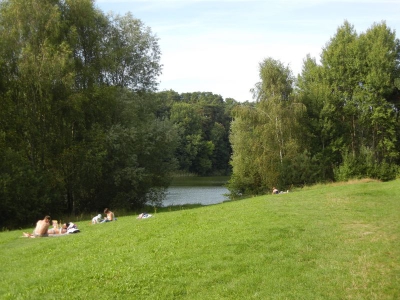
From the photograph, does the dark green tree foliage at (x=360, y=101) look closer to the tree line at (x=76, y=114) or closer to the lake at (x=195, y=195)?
the lake at (x=195, y=195)

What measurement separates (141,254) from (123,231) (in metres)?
4.37

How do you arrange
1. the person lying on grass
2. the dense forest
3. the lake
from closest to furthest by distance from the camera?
1. the person lying on grass
2. the dense forest
3. the lake

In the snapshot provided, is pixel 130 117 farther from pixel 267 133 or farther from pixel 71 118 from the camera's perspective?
pixel 267 133

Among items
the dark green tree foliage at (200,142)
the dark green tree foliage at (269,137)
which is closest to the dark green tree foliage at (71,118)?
the dark green tree foliage at (269,137)

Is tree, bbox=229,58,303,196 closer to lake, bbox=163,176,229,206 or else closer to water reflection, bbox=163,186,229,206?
water reflection, bbox=163,186,229,206

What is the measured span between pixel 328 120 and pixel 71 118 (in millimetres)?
25078

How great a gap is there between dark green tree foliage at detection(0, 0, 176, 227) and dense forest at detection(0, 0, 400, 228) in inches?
3.1

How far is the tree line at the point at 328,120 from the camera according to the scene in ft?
131

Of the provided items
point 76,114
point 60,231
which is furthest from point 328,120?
point 60,231

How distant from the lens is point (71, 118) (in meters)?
31.0

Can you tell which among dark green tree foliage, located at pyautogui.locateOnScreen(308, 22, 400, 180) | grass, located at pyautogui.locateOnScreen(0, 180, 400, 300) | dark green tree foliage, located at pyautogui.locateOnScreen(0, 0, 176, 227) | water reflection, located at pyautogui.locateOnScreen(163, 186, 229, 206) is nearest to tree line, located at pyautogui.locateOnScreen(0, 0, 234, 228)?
dark green tree foliage, located at pyautogui.locateOnScreen(0, 0, 176, 227)

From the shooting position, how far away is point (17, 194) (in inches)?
997

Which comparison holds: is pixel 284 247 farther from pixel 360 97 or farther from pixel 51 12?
pixel 360 97

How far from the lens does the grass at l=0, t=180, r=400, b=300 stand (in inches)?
332
